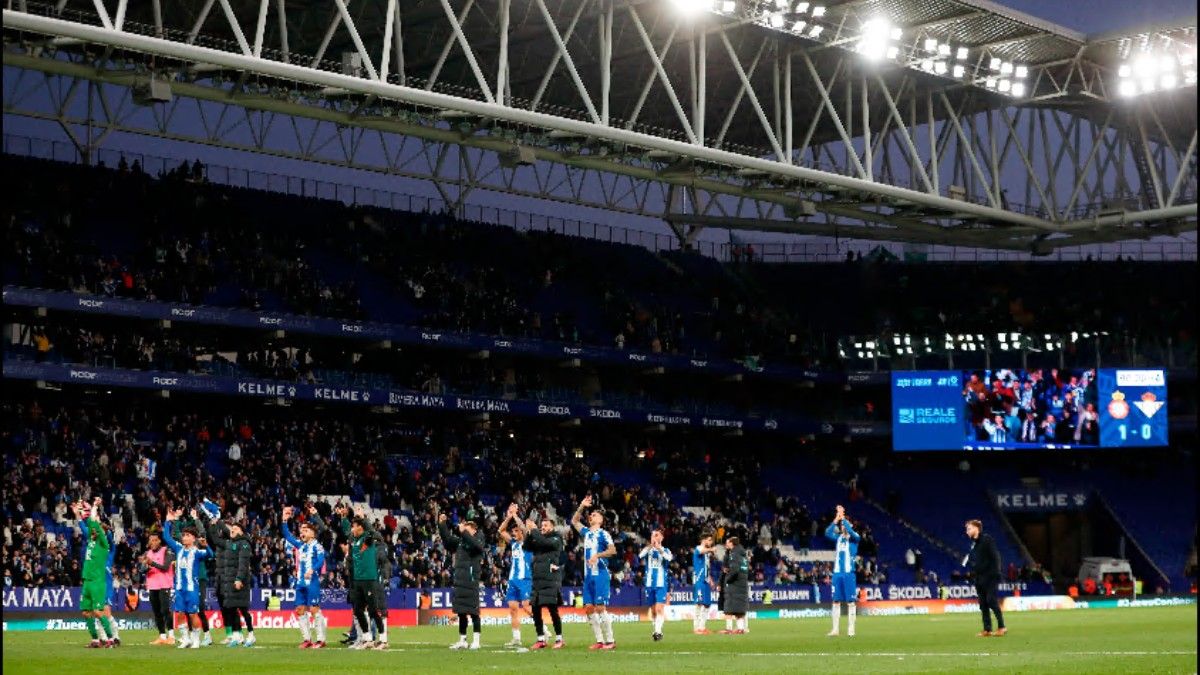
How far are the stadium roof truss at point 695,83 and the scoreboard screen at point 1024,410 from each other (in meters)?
5.58

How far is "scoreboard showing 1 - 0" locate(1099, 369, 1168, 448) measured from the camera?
186 feet

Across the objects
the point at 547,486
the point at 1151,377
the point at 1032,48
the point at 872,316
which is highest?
the point at 1032,48

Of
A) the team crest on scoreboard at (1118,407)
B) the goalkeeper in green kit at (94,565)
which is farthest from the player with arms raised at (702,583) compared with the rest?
the team crest on scoreboard at (1118,407)

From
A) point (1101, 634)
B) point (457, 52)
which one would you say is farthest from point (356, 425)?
point (1101, 634)

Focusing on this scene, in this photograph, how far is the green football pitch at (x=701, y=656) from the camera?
56.2 ft

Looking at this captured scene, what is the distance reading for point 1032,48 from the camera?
50.1 meters

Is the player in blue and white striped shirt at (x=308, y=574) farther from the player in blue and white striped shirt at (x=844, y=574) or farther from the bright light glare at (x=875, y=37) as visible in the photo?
the bright light glare at (x=875, y=37)

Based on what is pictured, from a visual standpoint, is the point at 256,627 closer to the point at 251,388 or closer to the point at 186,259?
the point at 251,388

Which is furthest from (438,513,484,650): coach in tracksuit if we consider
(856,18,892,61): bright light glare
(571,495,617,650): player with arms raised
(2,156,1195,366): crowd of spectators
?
(856,18,892,61): bright light glare

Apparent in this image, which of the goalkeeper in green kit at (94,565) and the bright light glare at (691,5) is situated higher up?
the bright light glare at (691,5)

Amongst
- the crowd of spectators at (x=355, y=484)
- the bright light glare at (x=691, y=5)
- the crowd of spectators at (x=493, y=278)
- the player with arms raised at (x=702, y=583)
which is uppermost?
the bright light glare at (x=691, y=5)

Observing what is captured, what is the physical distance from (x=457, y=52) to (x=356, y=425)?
44.1ft

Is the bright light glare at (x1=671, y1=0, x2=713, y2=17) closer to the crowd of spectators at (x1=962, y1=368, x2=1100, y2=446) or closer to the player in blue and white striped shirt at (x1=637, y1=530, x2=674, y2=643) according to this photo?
the player in blue and white striped shirt at (x1=637, y1=530, x2=674, y2=643)

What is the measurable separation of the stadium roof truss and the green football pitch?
53.7 ft
